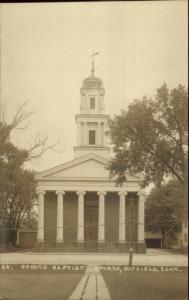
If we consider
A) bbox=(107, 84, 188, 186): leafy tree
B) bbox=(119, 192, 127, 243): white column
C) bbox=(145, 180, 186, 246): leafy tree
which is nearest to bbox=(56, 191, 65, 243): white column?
bbox=(119, 192, 127, 243): white column

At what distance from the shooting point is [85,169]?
20609 millimetres

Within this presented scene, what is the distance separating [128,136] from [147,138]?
0.56 m

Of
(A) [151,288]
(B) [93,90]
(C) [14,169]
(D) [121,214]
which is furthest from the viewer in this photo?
(D) [121,214]

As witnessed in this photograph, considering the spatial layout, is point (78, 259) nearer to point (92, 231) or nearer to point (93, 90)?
point (92, 231)

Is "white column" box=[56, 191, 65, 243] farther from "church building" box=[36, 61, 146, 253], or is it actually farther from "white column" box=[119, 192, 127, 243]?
"white column" box=[119, 192, 127, 243]

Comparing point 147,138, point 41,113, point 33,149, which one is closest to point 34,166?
point 33,149

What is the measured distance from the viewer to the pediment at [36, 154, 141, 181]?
15.2m

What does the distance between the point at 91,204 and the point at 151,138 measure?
1540 cm

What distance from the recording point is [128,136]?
12789mm

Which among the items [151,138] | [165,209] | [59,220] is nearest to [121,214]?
[59,220]

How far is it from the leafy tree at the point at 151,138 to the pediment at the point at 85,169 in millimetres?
465

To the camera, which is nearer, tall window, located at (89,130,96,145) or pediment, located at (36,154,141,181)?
pediment, located at (36,154,141,181)

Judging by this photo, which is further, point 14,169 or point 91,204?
point 91,204

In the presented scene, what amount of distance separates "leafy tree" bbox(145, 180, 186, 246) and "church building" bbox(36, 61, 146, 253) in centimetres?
44
